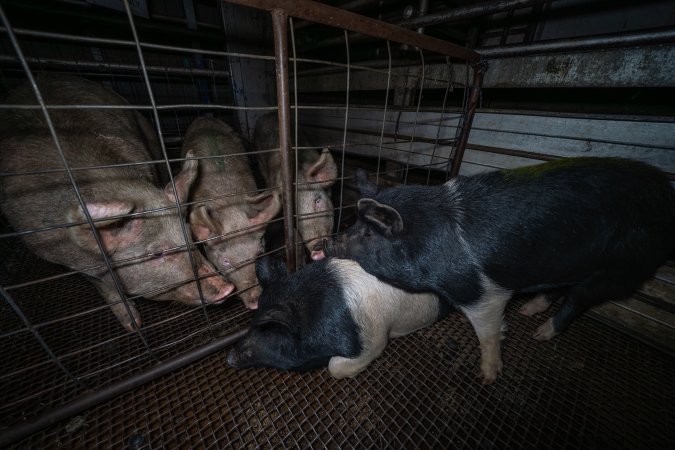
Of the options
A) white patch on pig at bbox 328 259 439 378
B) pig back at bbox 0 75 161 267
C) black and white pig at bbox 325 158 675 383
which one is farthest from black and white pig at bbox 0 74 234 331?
black and white pig at bbox 325 158 675 383

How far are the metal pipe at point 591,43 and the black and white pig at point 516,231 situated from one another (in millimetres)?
856

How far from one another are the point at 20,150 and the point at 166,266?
1675mm

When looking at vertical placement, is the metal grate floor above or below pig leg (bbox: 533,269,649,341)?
below

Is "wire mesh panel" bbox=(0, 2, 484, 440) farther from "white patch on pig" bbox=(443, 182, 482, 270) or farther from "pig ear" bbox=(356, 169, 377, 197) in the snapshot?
"white patch on pig" bbox=(443, 182, 482, 270)

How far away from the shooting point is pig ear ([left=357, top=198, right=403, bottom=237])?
1.89 meters

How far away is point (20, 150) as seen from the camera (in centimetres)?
233

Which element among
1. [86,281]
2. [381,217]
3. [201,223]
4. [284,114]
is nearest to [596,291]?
[381,217]

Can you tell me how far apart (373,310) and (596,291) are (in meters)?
1.94

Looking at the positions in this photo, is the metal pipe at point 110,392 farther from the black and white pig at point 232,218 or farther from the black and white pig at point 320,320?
the black and white pig at point 232,218

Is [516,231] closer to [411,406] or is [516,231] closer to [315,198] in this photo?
[411,406]

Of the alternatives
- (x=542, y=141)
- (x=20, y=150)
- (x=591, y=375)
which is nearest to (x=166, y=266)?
(x=20, y=150)

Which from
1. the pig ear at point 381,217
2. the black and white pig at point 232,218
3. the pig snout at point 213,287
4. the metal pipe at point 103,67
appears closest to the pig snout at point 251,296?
the black and white pig at point 232,218

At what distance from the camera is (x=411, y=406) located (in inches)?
79.3

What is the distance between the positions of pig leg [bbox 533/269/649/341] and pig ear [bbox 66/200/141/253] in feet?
11.7
